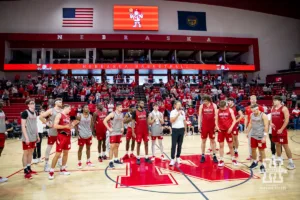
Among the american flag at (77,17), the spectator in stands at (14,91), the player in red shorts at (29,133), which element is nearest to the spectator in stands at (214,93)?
the american flag at (77,17)

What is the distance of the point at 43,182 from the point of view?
4.73m

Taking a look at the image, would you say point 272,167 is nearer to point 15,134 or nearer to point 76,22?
point 15,134

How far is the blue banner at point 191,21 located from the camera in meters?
24.2

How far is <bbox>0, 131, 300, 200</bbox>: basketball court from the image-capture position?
3.91 metres

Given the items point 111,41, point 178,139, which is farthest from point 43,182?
point 111,41

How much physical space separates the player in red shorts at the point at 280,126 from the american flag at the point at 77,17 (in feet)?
71.8

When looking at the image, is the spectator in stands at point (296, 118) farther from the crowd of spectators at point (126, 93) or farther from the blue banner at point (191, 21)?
the blue banner at point (191, 21)

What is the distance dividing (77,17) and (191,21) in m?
13.1

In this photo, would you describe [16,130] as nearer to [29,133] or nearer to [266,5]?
[29,133]

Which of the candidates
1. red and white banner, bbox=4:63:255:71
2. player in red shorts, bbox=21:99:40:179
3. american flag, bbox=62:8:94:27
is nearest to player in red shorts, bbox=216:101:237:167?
player in red shorts, bbox=21:99:40:179

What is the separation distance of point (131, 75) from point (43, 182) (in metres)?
21.5

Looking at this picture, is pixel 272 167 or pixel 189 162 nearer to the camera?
pixel 272 167

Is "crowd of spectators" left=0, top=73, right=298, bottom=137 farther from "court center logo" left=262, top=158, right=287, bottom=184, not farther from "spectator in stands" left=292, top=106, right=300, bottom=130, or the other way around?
"court center logo" left=262, top=158, right=287, bottom=184

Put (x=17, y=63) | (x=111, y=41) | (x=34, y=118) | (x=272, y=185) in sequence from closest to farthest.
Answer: (x=272, y=185) < (x=34, y=118) < (x=17, y=63) < (x=111, y=41)
